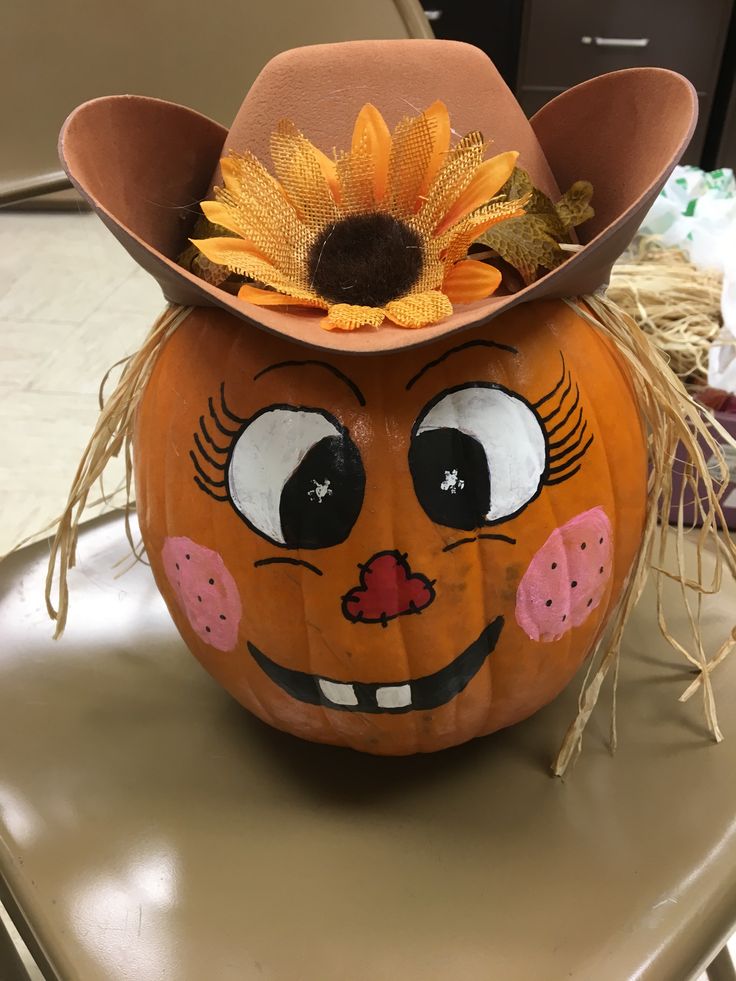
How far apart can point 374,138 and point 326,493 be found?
19cm

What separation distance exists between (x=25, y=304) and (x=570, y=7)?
1623 millimetres

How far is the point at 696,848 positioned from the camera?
1.62 ft

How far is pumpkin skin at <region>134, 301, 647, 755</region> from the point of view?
0.43 m

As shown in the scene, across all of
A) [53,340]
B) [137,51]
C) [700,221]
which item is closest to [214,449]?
[137,51]

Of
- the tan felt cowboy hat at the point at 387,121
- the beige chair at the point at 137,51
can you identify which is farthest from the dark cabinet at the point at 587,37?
the tan felt cowboy hat at the point at 387,121

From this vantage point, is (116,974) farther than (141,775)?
No

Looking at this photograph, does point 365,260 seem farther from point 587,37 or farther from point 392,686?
point 587,37

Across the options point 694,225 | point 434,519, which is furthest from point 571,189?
point 694,225

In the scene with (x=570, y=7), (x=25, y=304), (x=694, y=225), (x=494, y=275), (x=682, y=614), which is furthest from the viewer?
(x=570, y=7)

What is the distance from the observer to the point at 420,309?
1.33ft

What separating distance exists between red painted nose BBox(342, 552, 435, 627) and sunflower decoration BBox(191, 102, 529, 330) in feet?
0.44

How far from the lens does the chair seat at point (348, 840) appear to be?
0.46 meters

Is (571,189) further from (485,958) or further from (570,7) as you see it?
(570,7)

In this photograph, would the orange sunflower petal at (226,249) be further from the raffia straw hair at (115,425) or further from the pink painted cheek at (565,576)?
the pink painted cheek at (565,576)
